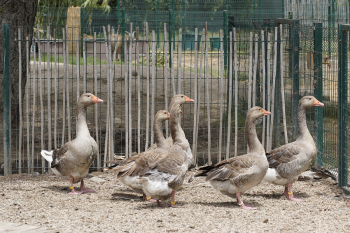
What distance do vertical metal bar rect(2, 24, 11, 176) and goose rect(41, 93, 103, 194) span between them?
160 centimetres

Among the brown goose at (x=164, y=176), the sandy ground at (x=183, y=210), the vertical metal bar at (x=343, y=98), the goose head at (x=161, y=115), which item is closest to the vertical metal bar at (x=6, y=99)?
the sandy ground at (x=183, y=210)

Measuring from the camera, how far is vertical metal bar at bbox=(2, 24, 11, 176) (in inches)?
310

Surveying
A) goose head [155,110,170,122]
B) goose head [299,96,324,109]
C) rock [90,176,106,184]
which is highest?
goose head [299,96,324,109]

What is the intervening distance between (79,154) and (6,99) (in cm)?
235

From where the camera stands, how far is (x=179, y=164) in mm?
5918

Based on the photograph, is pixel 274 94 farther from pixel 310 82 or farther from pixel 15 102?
pixel 15 102

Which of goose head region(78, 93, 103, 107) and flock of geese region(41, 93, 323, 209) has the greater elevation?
goose head region(78, 93, 103, 107)

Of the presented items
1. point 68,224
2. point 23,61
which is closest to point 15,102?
point 23,61

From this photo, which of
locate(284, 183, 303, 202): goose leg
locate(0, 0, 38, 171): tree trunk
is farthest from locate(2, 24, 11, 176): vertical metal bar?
locate(284, 183, 303, 202): goose leg

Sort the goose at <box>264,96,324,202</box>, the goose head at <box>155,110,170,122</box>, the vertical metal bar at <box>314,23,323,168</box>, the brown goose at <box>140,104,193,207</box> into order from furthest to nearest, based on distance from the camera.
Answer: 1. the vertical metal bar at <box>314,23,323,168</box>
2. the goose head at <box>155,110,170,122</box>
3. the goose at <box>264,96,324,202</box>
4. the brown goose at <box>140,104,193,207</box>

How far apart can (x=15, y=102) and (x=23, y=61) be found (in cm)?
83

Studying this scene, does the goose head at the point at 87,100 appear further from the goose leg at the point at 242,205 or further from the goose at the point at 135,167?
the goose leg at the point at 242,205

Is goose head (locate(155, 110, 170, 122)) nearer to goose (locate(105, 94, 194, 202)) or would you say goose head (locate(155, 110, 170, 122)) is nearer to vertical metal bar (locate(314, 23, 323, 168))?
goose (locate(105, 94, 194, 202))

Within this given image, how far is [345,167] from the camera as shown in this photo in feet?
22.0
